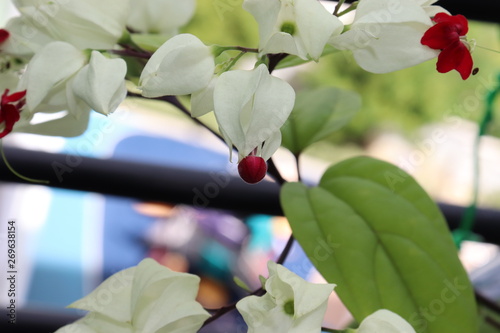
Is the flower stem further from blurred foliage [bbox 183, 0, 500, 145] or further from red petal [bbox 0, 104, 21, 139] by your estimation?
blurred foliage [bbox 183, 0, 500, 145]

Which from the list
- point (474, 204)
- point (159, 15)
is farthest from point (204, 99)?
point (474, 204)

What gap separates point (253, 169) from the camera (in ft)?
0.74

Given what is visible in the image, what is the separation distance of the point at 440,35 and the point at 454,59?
1cm

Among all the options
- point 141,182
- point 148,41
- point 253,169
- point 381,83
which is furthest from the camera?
point 381,83

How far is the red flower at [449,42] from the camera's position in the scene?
249 millimetres

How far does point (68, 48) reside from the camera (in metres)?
0.27

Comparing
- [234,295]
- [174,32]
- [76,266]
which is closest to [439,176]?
[234,295]

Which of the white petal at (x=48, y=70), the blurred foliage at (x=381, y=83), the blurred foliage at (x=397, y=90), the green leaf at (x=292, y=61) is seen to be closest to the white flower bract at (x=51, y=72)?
the white petal at (x=48, y=70)

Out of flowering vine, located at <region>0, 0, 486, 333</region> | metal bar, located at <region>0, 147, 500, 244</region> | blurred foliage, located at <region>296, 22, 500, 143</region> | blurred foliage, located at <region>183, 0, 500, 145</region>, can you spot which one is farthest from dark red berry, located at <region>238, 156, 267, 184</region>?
blurred foliage, located at <region>296, 22, 500, 143</region>

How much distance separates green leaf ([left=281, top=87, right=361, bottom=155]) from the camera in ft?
1.29

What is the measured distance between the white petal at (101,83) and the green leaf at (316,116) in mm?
145

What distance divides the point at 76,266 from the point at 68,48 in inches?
80.4

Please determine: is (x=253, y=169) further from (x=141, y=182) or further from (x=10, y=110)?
(x=141, y=182)

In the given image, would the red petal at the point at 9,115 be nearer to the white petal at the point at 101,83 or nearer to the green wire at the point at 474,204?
the white petal at the point at 101,83
